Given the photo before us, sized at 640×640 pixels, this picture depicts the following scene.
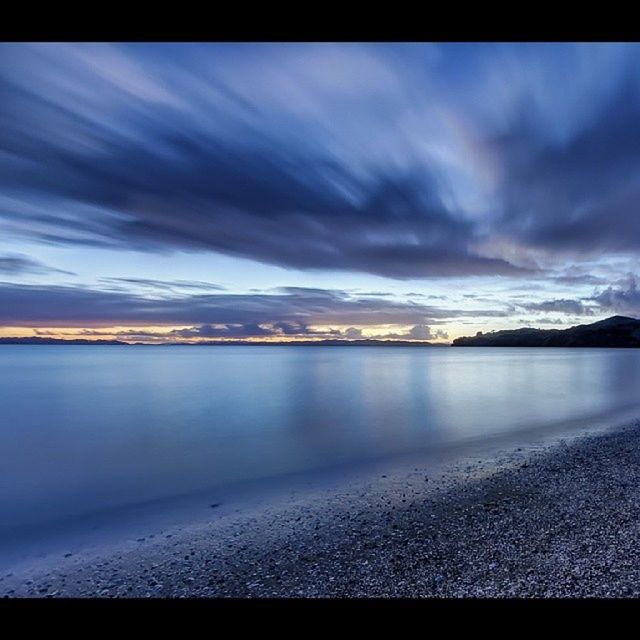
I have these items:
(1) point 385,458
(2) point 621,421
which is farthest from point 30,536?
(2) point 621,421

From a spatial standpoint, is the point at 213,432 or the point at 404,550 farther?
the point at 213,432

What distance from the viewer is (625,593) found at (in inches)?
130

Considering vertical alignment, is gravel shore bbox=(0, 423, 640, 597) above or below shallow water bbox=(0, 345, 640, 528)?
above

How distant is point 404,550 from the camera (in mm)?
4285

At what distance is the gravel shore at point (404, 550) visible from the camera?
3.65 m

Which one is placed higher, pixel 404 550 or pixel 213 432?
pixel 404 550

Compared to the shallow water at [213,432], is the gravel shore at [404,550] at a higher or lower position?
higher

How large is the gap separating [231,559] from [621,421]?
48.3 ft

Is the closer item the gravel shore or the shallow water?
the gravel shore

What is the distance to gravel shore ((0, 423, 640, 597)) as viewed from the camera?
12.0ft

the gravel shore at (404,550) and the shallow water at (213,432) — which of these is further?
the shallow water at (213,432)
